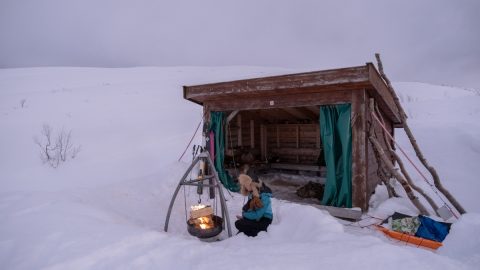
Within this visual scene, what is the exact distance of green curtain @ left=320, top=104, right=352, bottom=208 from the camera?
7.30 metres

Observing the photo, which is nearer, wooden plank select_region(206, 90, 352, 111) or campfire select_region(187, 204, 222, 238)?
campfire select_region(187, 204, 222, 238)

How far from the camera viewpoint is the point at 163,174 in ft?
32.1

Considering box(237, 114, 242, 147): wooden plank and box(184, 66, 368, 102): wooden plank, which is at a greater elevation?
box(184, 66, 368, 102): wooden plank

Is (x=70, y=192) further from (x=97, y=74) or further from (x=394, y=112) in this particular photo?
(x=97, y=74)

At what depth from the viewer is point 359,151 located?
7.05 m

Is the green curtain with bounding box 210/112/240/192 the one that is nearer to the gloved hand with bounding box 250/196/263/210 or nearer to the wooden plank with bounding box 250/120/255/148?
the wooden plank with bounding box 250/120/255/148

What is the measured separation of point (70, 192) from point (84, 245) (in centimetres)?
446

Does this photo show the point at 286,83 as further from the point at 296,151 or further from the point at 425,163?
the point at 296,151

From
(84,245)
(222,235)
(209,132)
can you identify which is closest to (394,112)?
(209,132)


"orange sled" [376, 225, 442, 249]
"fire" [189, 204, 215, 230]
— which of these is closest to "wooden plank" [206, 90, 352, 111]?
"orange sled" [376, 225, 442, 249]

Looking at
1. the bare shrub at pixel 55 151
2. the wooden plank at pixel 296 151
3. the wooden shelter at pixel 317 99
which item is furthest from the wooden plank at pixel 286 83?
the bare shrub at pixel 55 151

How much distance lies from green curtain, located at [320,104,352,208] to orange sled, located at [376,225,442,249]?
1487 mm

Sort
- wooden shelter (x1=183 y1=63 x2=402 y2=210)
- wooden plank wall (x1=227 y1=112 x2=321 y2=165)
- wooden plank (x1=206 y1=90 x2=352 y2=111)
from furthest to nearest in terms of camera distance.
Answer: wooden plank wall (x1=227 y1=112 x2=321 y2=165) < wooden plank (x1=206 y1=90 x2=352 y2=111) < wooden shelter (x1=183 y1=63 x2=402 y2=210)

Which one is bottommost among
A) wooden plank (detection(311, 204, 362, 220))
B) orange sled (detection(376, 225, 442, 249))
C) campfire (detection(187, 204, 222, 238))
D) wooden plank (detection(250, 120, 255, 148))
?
orange sled (detection(376, 225, 442, 249))
